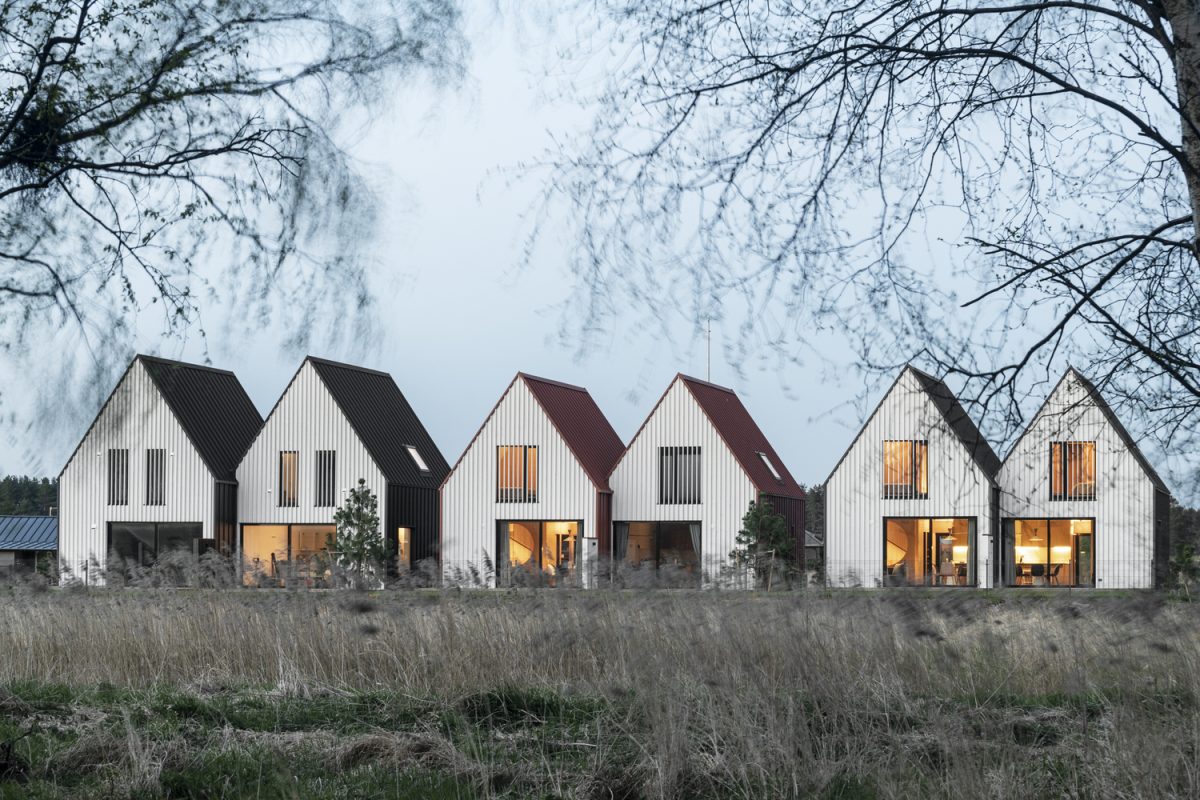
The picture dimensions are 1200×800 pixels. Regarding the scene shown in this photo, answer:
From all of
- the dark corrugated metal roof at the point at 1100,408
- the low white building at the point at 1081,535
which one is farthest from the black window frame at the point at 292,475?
the dark corrugated metal roof at the point at 1100,408

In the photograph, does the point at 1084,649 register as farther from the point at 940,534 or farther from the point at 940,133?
the point at 940,534

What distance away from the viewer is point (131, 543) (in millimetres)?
42531

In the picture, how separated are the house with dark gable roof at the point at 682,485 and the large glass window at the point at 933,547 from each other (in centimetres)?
359

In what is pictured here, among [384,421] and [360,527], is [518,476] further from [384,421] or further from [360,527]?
[384,421]

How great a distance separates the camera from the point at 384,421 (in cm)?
4444

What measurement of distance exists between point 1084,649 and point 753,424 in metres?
36.0

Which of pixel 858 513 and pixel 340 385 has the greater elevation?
pixel 340 385

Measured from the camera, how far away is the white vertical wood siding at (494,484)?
40.6 meters

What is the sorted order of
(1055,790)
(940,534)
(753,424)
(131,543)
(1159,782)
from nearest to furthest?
(1159,782), (1055,790), (940,534), (131,543), (753,424)

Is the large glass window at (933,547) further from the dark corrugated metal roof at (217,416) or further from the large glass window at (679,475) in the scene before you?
the dark corrugated metal roof at (217,416)

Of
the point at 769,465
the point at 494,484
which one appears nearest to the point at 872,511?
the point at 769,465

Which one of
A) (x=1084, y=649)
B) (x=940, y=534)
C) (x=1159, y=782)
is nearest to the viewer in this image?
(x=1159, y=782)

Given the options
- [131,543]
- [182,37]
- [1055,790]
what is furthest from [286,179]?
[131,543]

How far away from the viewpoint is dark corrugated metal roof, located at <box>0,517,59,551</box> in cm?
5247
